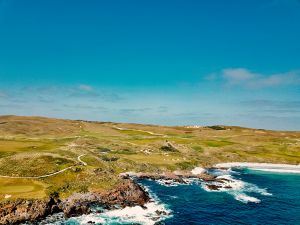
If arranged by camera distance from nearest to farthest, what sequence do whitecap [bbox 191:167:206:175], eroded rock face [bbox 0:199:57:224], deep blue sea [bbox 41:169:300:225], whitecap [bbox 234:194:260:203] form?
1. eroded rock face [bbox 0:199:57:224]
2. deep blue sea [bbox 41:169:300:225]
3. whitecap [bbox 234:194:260:203]
4. whitecap [bbox 191:167:206:175]

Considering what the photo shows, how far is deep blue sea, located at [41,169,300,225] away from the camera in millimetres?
64625

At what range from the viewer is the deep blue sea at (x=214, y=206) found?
64.6 metres

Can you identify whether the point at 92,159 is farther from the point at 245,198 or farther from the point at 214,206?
the point at 245,198

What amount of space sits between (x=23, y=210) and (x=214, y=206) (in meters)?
38.4

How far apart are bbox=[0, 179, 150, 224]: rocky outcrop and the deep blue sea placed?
10.3ft

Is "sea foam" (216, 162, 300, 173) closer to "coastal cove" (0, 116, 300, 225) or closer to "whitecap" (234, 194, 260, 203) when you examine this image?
"coastal cove" (0, 116, 300, 225)

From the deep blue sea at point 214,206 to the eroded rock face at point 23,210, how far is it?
4.78 m

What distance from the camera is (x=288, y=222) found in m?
65.8

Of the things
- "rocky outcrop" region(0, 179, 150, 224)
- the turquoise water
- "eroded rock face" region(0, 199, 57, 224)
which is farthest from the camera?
the turquoise water

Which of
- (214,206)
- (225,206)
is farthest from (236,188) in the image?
(214,206)

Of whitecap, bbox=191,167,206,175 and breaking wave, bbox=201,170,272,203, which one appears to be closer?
breaking wave, bbox=201,170,272,203

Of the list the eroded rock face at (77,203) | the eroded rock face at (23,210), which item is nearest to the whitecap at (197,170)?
the eroded rock face at (77,203)

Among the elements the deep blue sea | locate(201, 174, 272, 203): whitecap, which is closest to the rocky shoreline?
locate(201, 174, 272, 203): whitecap

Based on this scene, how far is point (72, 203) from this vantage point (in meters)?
68.8
